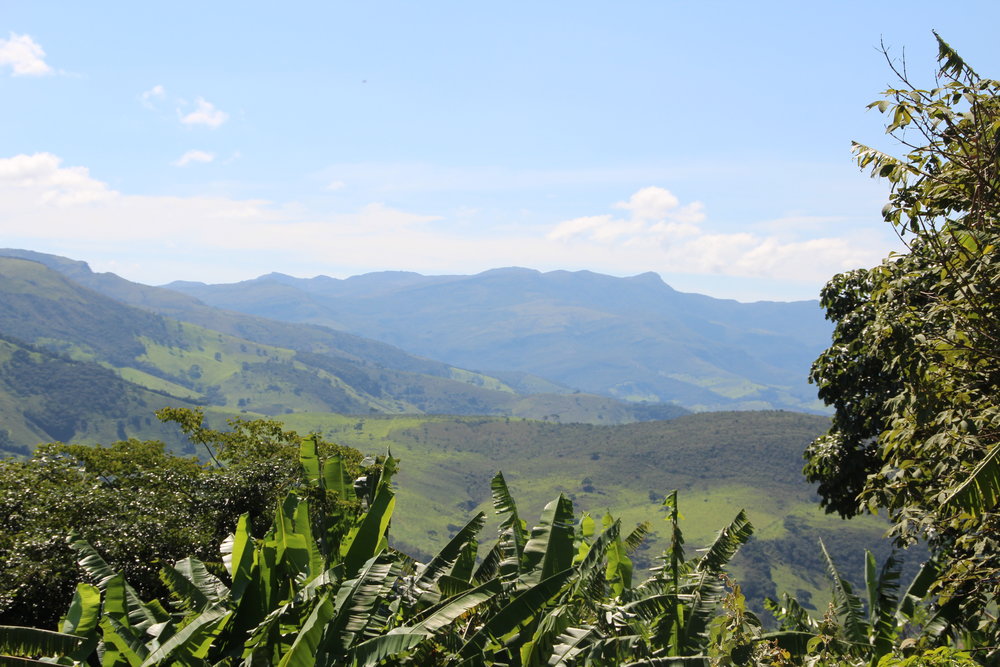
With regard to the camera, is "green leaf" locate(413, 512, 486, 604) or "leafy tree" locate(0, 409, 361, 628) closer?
"green leaf" locate(413, 512, 486, 604)

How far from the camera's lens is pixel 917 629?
10289 millimetres

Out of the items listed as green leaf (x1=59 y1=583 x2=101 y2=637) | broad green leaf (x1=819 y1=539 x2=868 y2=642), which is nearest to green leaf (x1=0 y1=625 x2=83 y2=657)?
green leaf (x1=59 y1=583 x2=101 y2=637)

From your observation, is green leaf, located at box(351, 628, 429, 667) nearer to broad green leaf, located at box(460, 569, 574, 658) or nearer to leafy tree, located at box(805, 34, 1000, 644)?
broad green leaf, located at box(460, 569, 574, 658)

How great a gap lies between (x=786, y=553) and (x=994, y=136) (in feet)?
594

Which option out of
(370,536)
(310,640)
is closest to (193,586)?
(370,536)

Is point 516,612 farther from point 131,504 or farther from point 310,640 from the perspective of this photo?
point 131,504

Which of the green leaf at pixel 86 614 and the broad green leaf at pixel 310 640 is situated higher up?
the broad green leaf at pixel 310 640

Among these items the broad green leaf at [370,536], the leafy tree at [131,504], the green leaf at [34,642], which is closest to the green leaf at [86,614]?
the green leaf at [34,642]

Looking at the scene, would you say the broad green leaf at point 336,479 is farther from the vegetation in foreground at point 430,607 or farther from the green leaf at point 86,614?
the green leaf at point 86,614

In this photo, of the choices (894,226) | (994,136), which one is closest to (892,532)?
(894,226)

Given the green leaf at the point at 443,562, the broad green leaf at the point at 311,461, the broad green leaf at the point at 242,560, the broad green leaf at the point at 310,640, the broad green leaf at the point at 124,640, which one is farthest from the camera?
the broad green leaf at the point at 311,461

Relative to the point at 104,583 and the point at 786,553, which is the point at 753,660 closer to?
the point at 104,583

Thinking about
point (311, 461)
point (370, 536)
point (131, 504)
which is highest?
point (311, 461)

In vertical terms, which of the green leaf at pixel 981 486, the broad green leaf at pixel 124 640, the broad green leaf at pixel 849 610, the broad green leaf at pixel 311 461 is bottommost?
the broad green leaf at pixel 849 610
